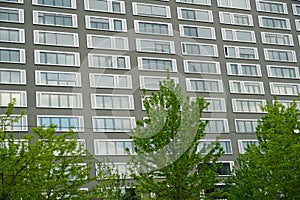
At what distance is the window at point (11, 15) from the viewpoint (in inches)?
2149

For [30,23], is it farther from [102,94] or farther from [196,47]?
[196,47]

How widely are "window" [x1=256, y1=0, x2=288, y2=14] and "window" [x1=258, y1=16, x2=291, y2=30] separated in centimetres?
118

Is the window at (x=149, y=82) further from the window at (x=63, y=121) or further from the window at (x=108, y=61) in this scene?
the window at (x=63, y=121)

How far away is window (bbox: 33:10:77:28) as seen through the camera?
55.8m

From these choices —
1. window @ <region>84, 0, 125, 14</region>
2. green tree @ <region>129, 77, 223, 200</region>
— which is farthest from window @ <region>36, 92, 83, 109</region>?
green tree @ <region>129, 77, 223, 200</region>

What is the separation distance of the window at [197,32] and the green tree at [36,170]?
40539mm

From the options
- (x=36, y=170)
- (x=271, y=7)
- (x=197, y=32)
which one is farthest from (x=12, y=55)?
(x=271, y=7)

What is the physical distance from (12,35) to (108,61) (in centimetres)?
1110

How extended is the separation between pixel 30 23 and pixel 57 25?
3.09 meters

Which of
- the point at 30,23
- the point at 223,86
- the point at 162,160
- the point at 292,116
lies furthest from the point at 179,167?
the point at 223,86

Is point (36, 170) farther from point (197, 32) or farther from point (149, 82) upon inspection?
point (197, 32)

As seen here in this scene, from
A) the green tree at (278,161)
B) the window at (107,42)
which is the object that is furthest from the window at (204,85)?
the green tree at (278,161)

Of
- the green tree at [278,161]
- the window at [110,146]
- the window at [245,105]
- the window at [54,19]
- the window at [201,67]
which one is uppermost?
the window at [54,19]

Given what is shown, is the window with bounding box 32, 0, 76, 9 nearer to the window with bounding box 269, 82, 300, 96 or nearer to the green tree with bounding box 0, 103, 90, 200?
the window with bounding box 269, 82, 300, 96
